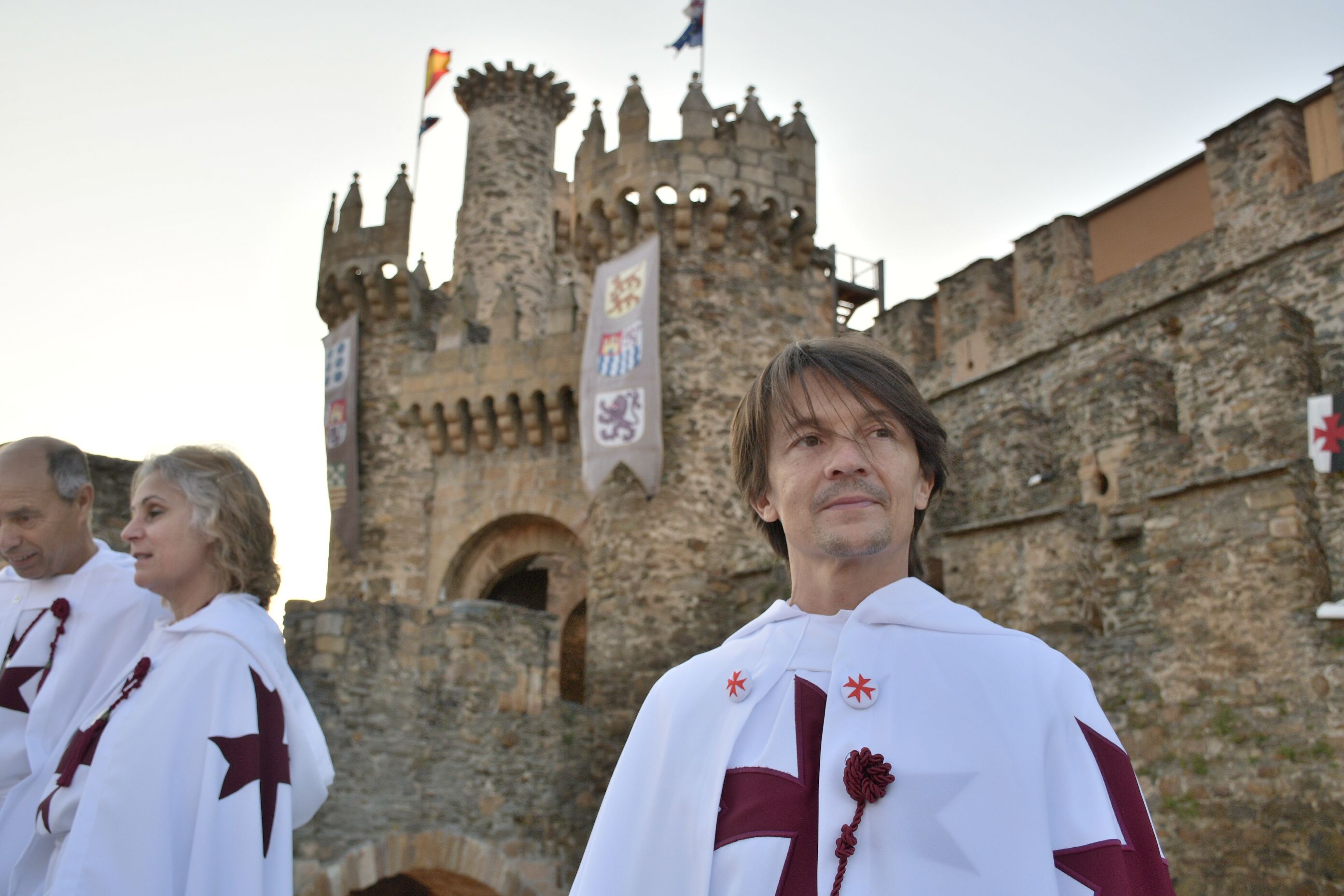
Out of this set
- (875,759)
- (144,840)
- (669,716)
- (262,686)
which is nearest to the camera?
(875,759)

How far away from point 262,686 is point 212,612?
0.26m

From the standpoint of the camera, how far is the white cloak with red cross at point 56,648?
3.46 m

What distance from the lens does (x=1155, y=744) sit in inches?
324

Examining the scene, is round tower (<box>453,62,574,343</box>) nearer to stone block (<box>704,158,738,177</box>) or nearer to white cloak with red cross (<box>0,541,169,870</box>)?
stone block (<box>704,158,738,177</box>)

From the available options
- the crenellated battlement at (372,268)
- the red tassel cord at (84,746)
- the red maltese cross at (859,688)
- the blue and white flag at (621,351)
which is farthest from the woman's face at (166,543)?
the crenellated battlement at (372,268)

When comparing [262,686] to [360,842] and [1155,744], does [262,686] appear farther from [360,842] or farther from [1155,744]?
[1155,744]

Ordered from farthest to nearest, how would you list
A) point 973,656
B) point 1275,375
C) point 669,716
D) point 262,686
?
1. point 1275,375
2. point 262,686
3. point 669,716
4. point 973,656

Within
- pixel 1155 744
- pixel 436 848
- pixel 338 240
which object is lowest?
pixel 436 848

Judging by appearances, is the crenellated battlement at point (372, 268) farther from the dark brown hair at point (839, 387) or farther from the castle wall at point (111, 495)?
the dark brown hair at point (839, 387)

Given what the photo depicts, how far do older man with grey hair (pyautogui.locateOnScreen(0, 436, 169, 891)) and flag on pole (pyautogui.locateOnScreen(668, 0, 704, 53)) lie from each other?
13523mm

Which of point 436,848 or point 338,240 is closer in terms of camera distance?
point 436,848

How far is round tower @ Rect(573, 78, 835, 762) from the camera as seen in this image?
11867 mm

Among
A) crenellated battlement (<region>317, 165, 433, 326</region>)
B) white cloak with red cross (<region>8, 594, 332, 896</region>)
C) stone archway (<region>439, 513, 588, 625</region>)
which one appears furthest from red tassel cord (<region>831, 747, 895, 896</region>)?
crenellated battlement (<region>317, 165, 433, 326</region>)

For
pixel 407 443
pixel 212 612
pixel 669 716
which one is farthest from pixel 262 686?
pixel 407 443
